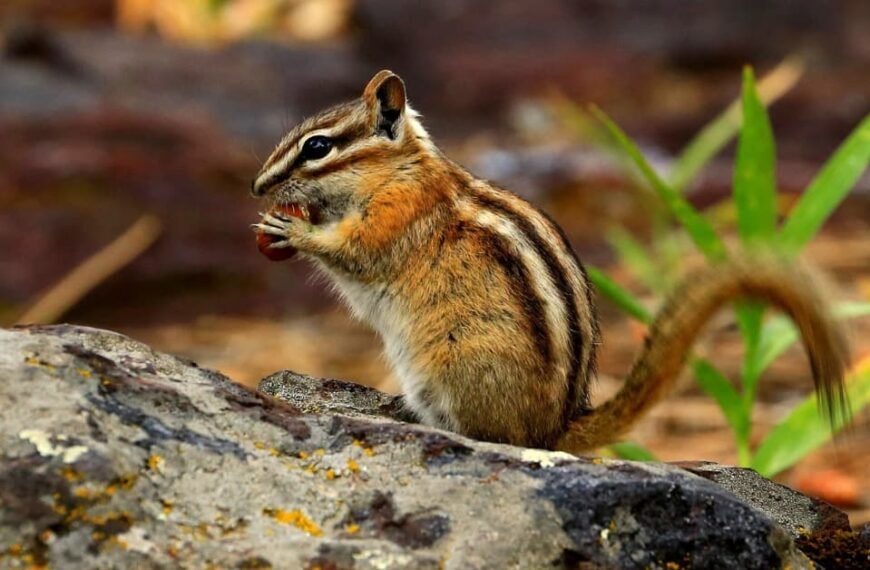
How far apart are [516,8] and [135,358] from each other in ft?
35.7

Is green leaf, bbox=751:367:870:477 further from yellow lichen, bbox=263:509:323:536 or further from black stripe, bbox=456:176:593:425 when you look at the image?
yellow lichen, bbox=263:509:323:536

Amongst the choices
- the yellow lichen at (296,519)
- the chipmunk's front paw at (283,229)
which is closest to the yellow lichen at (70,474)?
the yellow lichen at (296,519)

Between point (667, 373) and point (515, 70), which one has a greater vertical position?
point (515, 70)

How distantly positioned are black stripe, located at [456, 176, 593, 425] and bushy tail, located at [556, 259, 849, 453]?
0.09 m

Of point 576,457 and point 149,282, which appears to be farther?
point 149,282

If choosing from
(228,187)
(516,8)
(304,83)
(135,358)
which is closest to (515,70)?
(516,8)

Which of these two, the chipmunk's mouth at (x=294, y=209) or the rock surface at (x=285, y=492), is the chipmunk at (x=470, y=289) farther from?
the rock surface at (x=285, y=492)

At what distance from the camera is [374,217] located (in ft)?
11.1

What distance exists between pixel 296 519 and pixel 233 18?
10.5 metres

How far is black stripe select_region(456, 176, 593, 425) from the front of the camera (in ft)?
10.1

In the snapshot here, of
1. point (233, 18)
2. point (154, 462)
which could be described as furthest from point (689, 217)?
point (233, 18)

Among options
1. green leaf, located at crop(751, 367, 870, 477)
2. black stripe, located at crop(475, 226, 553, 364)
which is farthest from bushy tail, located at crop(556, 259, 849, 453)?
green leaf, located at crop(751, 367, 870, 477)

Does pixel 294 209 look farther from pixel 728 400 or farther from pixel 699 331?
pixel 728 400

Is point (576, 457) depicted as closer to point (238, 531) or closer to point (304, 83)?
point (238, 531)
